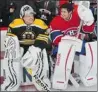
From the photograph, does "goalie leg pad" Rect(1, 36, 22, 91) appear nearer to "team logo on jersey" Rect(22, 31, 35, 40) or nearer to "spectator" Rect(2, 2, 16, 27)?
"team logo on jersey" Rect(22, 31, 35, 40)

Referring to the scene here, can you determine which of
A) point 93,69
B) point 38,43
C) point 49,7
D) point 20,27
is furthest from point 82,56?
point 49,7

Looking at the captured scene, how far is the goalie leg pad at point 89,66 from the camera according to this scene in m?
2.58

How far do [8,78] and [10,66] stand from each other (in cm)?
11

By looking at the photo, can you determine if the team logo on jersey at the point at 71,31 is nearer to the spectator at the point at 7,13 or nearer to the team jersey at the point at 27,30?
the team jersey at the point at 27,30

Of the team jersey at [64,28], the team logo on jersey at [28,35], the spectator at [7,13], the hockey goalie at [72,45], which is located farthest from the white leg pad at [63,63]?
the spectator at [7,13]

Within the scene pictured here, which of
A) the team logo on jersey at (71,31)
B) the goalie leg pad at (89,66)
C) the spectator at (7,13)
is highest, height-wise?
the spectator at (7,13)

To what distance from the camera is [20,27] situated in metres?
2.57

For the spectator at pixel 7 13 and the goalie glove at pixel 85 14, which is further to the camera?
the spectator at pixel 7 13

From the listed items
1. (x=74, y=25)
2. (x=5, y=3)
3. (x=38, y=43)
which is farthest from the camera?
(x=5, y=3)

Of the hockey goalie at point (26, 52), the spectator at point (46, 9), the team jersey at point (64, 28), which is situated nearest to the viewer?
the hockey goalie at point (26, 52)

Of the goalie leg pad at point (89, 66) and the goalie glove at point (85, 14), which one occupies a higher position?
the goalie glove at point (85, 14)

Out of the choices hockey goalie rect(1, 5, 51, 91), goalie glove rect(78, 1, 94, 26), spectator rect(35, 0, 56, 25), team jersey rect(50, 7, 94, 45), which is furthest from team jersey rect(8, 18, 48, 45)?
spectator rect(35, 0, 56, 25)

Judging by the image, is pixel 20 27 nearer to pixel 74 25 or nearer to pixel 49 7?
pixel 74 25

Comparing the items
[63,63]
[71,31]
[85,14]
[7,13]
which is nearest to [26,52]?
[63,63]
